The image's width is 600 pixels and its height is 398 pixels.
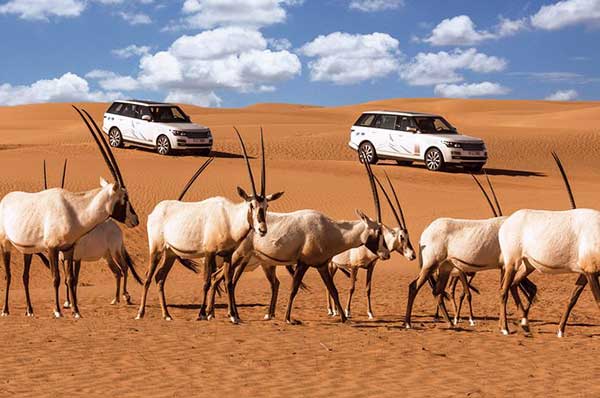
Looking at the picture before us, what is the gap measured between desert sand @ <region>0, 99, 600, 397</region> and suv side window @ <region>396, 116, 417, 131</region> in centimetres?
177

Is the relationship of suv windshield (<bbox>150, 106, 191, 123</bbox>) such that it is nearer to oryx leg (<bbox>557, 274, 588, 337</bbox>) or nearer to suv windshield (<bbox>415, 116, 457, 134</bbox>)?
suv windshield (<bbox>415, 116, 457, 134</bbox>)

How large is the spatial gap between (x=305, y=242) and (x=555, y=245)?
362cm

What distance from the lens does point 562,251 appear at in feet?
39.5

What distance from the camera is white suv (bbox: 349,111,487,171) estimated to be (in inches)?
1268

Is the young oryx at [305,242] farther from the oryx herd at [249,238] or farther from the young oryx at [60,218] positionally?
the young oryx at [60,218]

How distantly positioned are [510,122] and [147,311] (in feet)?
205

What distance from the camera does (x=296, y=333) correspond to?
1183 centimetres

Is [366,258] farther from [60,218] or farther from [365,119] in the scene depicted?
[365,119]

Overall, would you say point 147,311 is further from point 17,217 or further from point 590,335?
point 590,335

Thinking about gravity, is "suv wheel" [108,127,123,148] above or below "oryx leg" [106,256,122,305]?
above

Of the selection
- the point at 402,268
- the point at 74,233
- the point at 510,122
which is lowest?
the point at 402,268

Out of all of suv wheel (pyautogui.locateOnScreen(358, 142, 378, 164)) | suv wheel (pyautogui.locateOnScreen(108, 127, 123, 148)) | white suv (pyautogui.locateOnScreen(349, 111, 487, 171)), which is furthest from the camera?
suv wheel (pyautogui.locateOnScreen(108, 127, 123, 148))

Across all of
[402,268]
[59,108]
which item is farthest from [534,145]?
[59,108]

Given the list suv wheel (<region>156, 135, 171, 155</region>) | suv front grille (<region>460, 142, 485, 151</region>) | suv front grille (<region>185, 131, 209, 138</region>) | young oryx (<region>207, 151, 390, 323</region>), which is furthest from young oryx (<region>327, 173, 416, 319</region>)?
suv wheel (<region>156, 135, 171, 155</region>)
